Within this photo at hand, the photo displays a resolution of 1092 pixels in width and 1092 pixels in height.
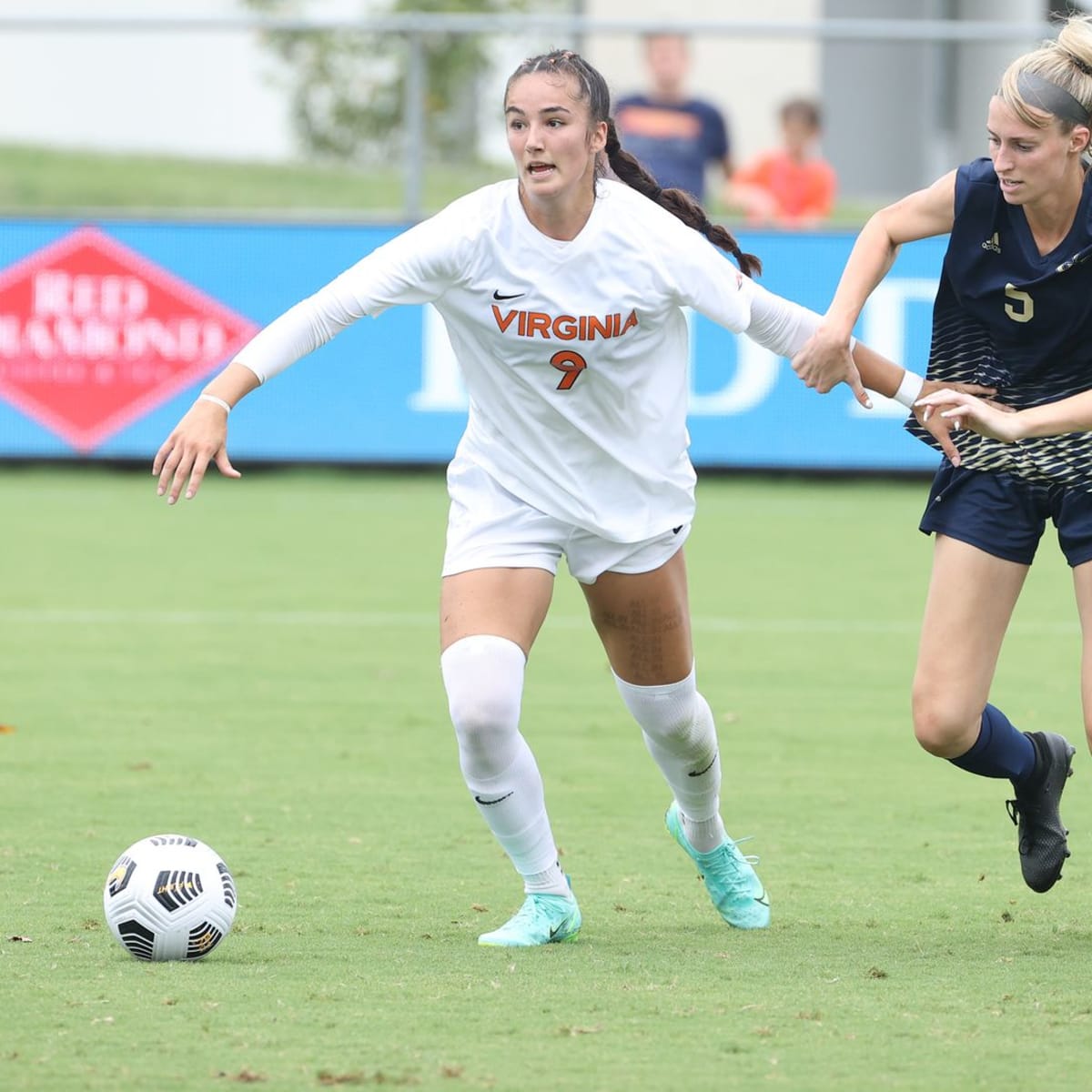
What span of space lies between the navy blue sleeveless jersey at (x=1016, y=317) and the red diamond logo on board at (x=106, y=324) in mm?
10751

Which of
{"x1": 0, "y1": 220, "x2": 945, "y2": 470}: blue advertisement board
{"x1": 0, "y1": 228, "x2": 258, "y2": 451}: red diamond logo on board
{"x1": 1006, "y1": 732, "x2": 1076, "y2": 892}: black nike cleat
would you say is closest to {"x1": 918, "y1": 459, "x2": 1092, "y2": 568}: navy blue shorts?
{"x1": 1006, "y1": 732, "x2": 1076, "y2": 892}: black nike cleat

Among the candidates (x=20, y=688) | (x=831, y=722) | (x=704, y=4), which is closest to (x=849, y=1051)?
(x=831, y=722)

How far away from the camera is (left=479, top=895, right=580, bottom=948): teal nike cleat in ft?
16.8

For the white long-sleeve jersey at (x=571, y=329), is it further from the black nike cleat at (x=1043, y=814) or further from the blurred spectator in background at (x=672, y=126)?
the blurred spectator in background at (x=672, y=126)

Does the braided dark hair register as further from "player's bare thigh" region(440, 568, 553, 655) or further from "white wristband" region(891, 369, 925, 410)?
"player's bare thigh" region(440, 568, 553, 655)

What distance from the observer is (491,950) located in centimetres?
505

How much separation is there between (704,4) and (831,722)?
15977 mm

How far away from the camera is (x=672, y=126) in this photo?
1551 centimetres

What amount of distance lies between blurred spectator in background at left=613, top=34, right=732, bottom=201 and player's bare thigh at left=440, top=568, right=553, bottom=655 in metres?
10.5

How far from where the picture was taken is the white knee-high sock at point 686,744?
5.37 m

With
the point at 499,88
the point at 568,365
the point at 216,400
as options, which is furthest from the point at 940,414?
the point at 499,88

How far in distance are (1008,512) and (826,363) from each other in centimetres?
61

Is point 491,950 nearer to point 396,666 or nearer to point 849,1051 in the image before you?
point 849,1051

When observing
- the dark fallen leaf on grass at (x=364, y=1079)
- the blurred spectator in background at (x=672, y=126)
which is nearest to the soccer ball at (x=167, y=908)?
the dark fallen leaf on grass at (x=364, y=1079)
